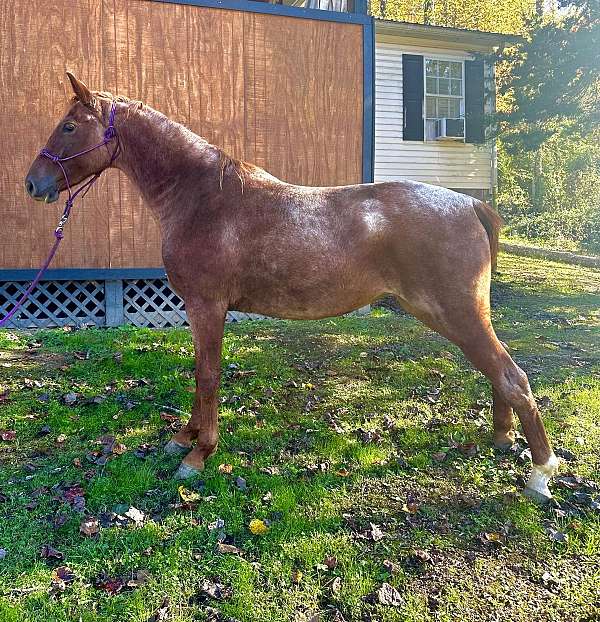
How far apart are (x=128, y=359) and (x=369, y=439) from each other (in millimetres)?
2692

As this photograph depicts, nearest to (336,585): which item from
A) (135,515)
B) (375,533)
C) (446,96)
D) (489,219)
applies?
(375,533)

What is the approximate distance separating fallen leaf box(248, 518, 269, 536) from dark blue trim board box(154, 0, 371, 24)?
6.88m

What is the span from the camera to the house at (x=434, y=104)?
500 inches

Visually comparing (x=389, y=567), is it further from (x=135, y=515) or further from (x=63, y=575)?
(x=63, y=575)

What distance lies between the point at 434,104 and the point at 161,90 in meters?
8.31

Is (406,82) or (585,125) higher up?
(406,82)

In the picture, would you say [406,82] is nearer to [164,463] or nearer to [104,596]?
[164,463]

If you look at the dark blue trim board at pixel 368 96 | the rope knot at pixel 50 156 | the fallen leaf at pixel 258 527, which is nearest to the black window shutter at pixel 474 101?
the dark blue trim board at pixel 368 96

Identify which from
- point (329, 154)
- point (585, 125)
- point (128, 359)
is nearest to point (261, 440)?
point (128, 359)

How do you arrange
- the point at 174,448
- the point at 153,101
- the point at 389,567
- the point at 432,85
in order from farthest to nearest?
the point at 432,85 < the point at 153,101 < the point at 174,448 < the point at 389,567

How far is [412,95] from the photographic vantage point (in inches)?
504

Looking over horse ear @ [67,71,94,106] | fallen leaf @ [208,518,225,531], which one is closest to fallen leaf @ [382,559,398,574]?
fallen leaf @ [208,518,225,531]

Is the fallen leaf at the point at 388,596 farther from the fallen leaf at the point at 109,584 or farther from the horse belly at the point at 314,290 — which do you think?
the horse belly at the point at 314,290

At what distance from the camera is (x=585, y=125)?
1262 cm
